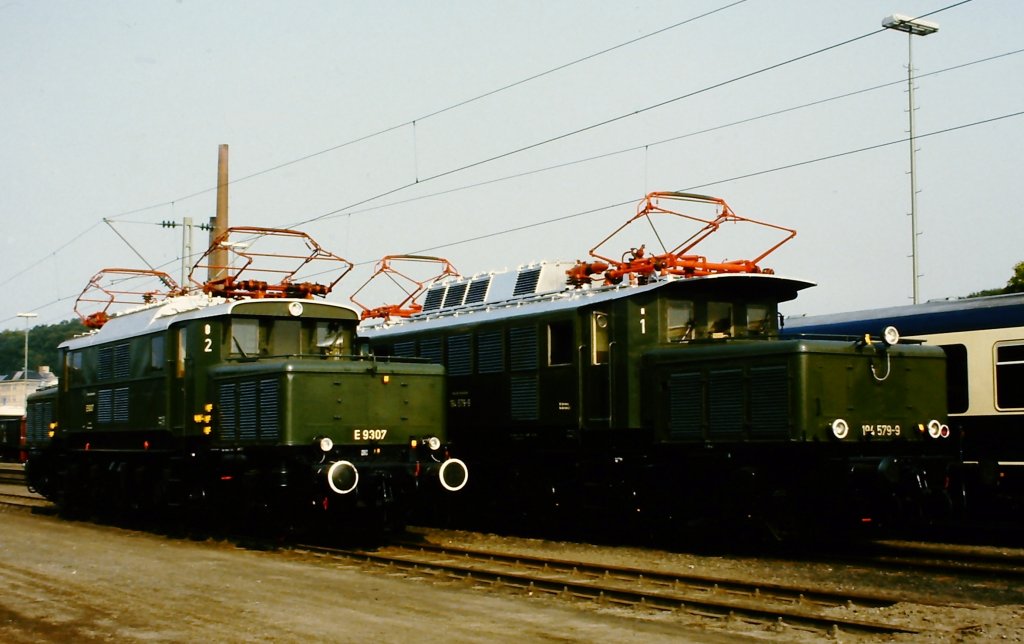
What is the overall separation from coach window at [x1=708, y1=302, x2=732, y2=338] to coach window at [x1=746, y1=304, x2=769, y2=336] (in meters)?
0.34

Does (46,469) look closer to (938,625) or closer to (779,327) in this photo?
(779,327)

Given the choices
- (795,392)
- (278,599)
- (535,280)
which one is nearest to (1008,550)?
(795,392)

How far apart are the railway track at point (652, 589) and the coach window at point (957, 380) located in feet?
22.5

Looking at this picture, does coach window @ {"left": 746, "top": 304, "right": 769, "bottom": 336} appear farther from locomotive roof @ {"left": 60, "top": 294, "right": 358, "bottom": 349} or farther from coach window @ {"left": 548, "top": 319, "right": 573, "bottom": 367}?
locomotive roof @ {"left": 60, "top": 294, "right": 358, "bottom": 349}

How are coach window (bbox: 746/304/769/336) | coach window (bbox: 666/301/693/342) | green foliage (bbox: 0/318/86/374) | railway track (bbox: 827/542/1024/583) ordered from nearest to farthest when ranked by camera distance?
railway track (bbox: 827/542/1024/583), coach window (bbox: 666/301/693/342), coach window (bbox: 746/304/769/336), green foliage (bbox: 0/318/86/374)

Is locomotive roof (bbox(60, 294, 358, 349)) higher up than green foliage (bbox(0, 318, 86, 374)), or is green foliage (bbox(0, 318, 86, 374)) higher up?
green foliage (bbox(0, 318, 86, 374))

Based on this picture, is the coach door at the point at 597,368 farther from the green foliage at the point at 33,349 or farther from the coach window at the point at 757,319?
the green foliage at the point at 33,349

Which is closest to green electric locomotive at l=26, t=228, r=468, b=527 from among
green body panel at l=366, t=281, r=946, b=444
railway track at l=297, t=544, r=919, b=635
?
railway track at l=297, t=544, r=919, b=635

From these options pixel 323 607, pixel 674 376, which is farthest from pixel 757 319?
pixel 323 607

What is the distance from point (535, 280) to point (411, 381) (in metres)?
3.29

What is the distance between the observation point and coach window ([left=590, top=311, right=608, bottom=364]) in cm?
1750

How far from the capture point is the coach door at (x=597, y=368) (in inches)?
683

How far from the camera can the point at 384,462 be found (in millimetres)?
16969

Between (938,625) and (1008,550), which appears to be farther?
(1008,550)
